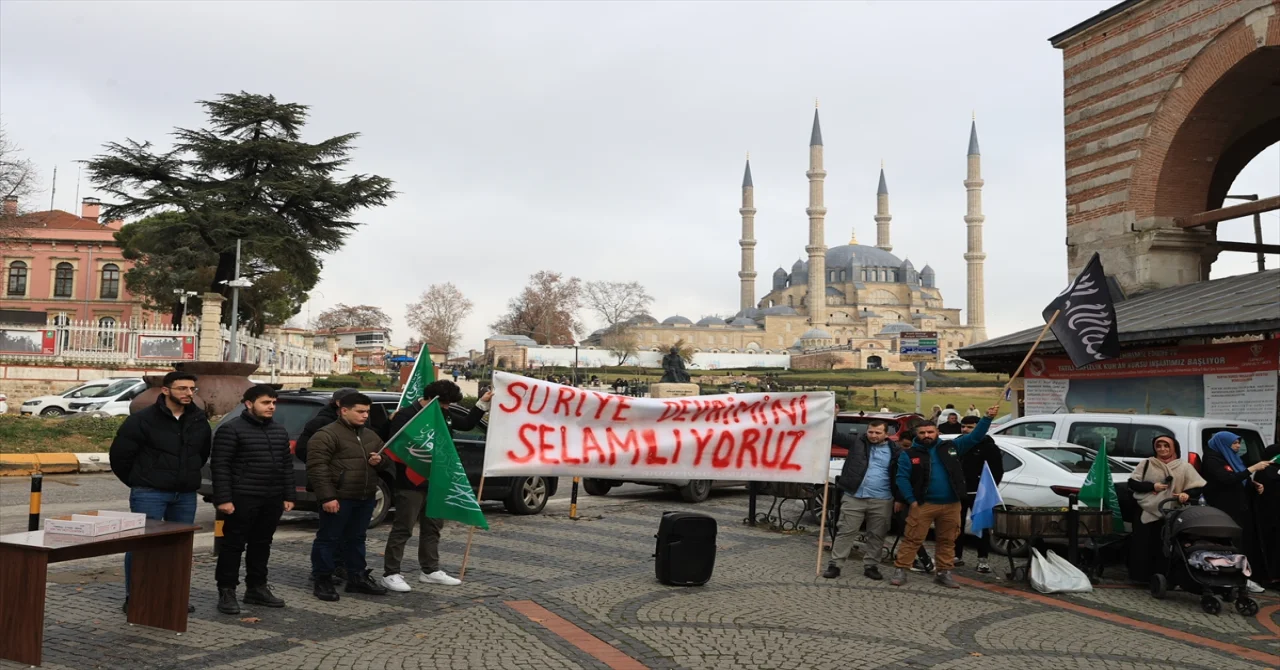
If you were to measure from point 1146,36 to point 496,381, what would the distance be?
Answer: 15056mm

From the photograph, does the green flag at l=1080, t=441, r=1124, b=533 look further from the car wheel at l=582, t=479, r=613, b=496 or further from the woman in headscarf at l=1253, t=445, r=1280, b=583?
the car wheel at l=582, t=479, r=613, b=496

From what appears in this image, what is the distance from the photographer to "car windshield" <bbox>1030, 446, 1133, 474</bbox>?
35.2ft

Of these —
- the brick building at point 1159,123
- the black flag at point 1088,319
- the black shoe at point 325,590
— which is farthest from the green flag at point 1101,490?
the brick building at point 1159,123

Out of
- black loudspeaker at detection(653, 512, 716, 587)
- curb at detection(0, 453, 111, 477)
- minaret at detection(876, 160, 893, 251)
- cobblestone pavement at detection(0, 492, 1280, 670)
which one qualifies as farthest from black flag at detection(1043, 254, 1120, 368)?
minaret at detection(876, 160, 893, 251)

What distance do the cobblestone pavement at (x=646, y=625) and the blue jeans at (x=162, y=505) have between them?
669mm

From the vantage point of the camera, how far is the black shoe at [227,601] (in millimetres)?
6746

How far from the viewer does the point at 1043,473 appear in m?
10.6

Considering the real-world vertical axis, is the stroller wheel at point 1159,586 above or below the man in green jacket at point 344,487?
below

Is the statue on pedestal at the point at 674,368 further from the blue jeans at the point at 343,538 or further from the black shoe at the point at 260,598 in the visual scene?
the black shoe at the point at 260,598

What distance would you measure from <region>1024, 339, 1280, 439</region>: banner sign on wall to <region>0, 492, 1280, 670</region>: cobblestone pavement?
5.60 meters

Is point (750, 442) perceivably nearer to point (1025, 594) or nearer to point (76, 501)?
point (1025, 594)

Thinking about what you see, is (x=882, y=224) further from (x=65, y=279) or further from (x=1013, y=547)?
(x=1013, y=547)

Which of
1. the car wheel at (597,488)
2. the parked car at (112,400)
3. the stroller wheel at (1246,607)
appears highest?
the parked car at (112,400)

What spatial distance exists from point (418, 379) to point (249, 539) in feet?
7.65
